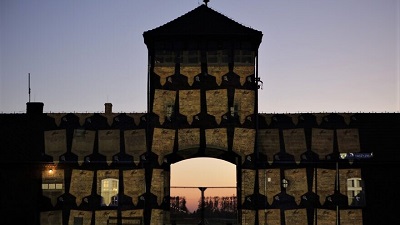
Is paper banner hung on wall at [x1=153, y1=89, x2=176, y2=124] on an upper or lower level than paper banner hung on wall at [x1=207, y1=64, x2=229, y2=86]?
lower

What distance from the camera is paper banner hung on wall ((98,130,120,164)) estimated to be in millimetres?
33531

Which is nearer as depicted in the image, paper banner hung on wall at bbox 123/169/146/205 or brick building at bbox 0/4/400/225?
brick building at bbox 0/4/400/225

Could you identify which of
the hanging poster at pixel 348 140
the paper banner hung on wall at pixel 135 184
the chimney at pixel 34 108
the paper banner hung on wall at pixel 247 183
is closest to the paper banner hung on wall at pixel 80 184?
the paper banner hung on wall at pixel 135 184

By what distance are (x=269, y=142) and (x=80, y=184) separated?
11.8 meters

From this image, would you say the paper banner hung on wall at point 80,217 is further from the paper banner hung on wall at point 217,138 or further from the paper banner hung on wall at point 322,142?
the paper banner hung on wall at point 322,142

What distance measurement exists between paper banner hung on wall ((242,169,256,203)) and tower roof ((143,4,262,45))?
8.02 metres

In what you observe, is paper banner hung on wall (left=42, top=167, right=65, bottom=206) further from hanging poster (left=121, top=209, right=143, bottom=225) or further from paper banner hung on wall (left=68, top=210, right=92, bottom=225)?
hanging poster (left=121, top=209, right=143, bottom=225)

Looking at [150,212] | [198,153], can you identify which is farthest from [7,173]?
[198,153]

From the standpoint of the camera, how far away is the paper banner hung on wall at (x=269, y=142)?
33.3 m

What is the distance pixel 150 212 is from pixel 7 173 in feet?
29.9

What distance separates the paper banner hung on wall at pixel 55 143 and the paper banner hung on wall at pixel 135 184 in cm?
427

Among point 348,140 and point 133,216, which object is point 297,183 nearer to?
point 348,140

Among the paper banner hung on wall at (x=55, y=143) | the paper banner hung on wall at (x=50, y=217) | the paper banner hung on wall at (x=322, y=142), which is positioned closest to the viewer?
the paper banner hung on wall at (x=50, y=217)

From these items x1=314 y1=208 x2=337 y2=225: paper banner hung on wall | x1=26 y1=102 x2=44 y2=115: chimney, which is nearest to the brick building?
x1=314 y1=208 x2=337 y2=225: paper banner hung on wall
